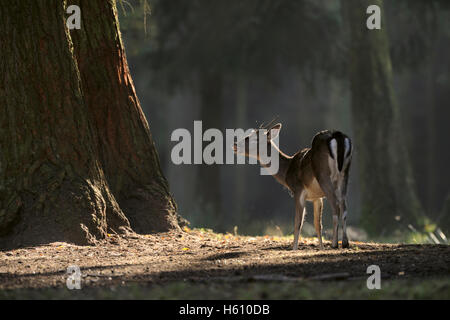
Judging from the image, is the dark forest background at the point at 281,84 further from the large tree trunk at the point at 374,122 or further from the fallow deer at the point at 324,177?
the fallow deer at the point at 324,177

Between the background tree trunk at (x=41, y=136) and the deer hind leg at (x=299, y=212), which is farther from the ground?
the background tree trunk at (x=41, y=136)

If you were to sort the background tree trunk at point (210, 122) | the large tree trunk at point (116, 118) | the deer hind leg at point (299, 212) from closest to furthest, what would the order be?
the deer hind leg at point (299, 212)
the large tree trunk at point (116, 118)
the background tree trunk at point (210, 122)

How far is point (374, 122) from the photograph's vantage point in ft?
52.5

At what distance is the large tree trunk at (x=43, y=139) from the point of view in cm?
830

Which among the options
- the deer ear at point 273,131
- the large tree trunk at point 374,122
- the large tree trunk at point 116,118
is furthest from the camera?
the large tree trunk at point 374,122

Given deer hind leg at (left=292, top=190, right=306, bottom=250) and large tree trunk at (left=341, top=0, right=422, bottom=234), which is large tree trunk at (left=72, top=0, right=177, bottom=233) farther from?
large tree trunk at (left=341, top=0, right=422, bottom=234)

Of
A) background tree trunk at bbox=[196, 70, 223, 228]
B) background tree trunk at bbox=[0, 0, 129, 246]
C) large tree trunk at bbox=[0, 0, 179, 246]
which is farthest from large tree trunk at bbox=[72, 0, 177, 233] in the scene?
background tree trunk at bbox=[196, 70, 223, 228]

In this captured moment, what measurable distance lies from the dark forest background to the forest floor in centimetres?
371

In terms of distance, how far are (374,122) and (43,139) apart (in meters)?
9.41

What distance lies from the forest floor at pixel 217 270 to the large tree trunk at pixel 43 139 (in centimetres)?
35

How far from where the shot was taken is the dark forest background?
16.0m

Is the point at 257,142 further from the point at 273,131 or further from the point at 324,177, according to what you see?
the point at 324,177

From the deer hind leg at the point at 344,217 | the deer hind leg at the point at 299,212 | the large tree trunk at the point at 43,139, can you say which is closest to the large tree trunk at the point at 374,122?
the deer hind leg at the point at 299,212

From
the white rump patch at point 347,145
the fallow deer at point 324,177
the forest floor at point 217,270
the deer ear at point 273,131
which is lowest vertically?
the forest floor at point 217,270
